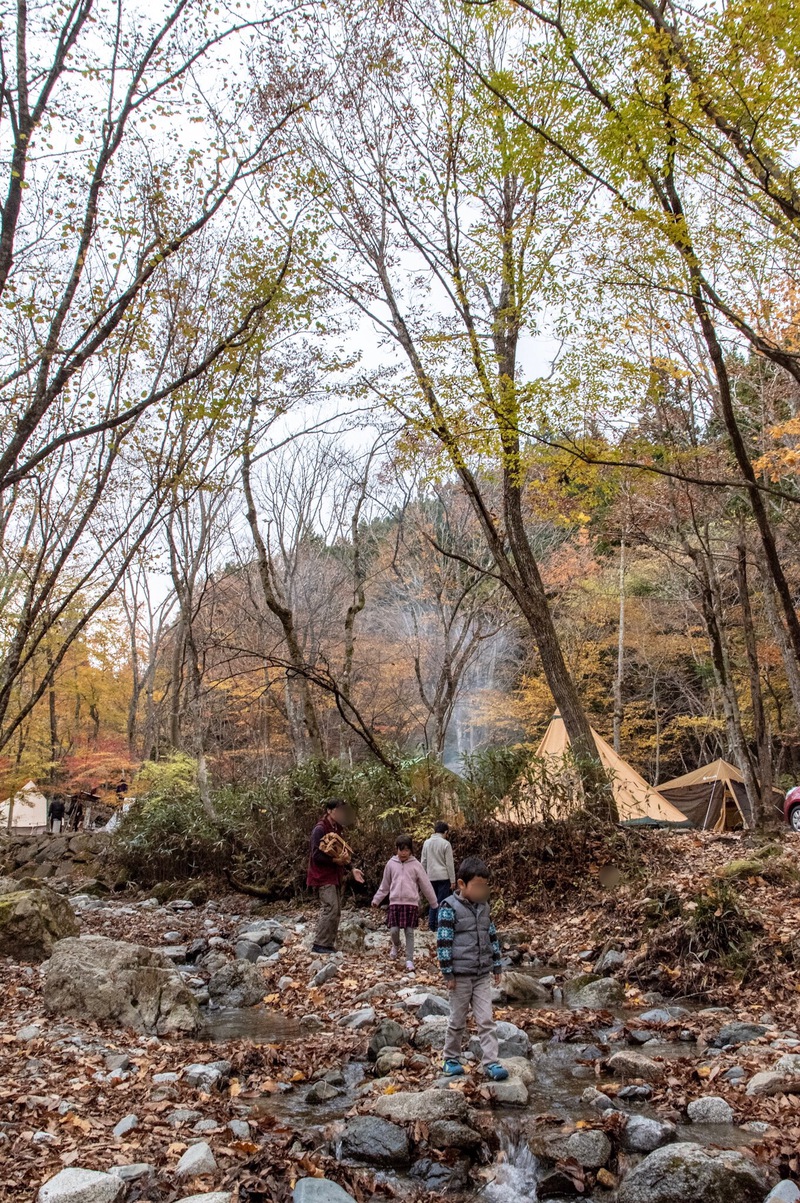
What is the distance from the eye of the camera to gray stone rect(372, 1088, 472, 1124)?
387 centimetres

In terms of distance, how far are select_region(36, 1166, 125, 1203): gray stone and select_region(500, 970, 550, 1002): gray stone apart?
422 cm

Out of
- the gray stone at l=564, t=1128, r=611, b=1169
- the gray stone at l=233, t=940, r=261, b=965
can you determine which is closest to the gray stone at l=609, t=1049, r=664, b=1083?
the gray stone at l=564, t=1128, r=611, b=1169

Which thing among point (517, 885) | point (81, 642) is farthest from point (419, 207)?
point (81, 642)

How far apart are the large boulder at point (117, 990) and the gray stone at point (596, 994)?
10.3 ft

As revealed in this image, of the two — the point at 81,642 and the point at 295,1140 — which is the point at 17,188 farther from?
the point at 81,642

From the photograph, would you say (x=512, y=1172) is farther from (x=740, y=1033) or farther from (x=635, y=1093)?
(x=740, y=1033)

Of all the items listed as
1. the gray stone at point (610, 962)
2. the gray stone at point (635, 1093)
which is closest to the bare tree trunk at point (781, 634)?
the gray stone at point (610, 962)

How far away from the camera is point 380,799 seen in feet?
36.2

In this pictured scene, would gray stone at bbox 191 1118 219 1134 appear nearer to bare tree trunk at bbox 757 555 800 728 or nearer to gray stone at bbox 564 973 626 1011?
gray stone at bbox 564 973 626 1011

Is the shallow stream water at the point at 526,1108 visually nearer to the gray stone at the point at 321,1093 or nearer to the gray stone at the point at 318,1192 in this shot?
the gray stone at the point at 321,1093

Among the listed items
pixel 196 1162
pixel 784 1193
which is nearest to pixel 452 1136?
pixel 196 1162

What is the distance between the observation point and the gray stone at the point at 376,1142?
363 cm

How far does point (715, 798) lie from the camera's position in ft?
64.3

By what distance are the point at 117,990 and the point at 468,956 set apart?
3004 mm
